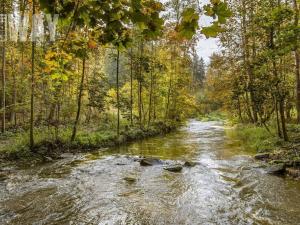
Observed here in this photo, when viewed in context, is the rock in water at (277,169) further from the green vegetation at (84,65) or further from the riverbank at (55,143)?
the riverbank at (55,143)

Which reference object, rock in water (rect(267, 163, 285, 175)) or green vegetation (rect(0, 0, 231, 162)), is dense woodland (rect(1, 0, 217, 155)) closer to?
green vegetation (rect(0, 0, 231, 162))

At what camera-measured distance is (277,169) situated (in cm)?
1007

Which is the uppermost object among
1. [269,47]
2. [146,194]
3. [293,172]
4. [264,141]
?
[269,47]

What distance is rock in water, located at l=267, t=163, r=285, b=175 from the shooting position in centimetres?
998

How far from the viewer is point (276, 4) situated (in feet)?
44.1

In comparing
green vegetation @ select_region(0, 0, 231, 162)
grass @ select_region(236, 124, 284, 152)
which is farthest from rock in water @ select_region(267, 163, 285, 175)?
green vegetation @ select_region(0, 0, 231, 162)

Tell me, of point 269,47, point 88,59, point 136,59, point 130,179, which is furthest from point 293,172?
point 136,59

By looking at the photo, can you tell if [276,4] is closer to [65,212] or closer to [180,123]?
[65,212]

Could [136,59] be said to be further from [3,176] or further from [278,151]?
[3,176]

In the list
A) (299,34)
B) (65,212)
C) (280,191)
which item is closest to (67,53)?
(65,212)

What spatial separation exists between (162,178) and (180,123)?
21.9m

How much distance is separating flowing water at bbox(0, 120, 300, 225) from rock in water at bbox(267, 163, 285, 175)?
321 mm

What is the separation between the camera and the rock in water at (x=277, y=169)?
32.7 feet

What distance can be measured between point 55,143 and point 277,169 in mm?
9295
